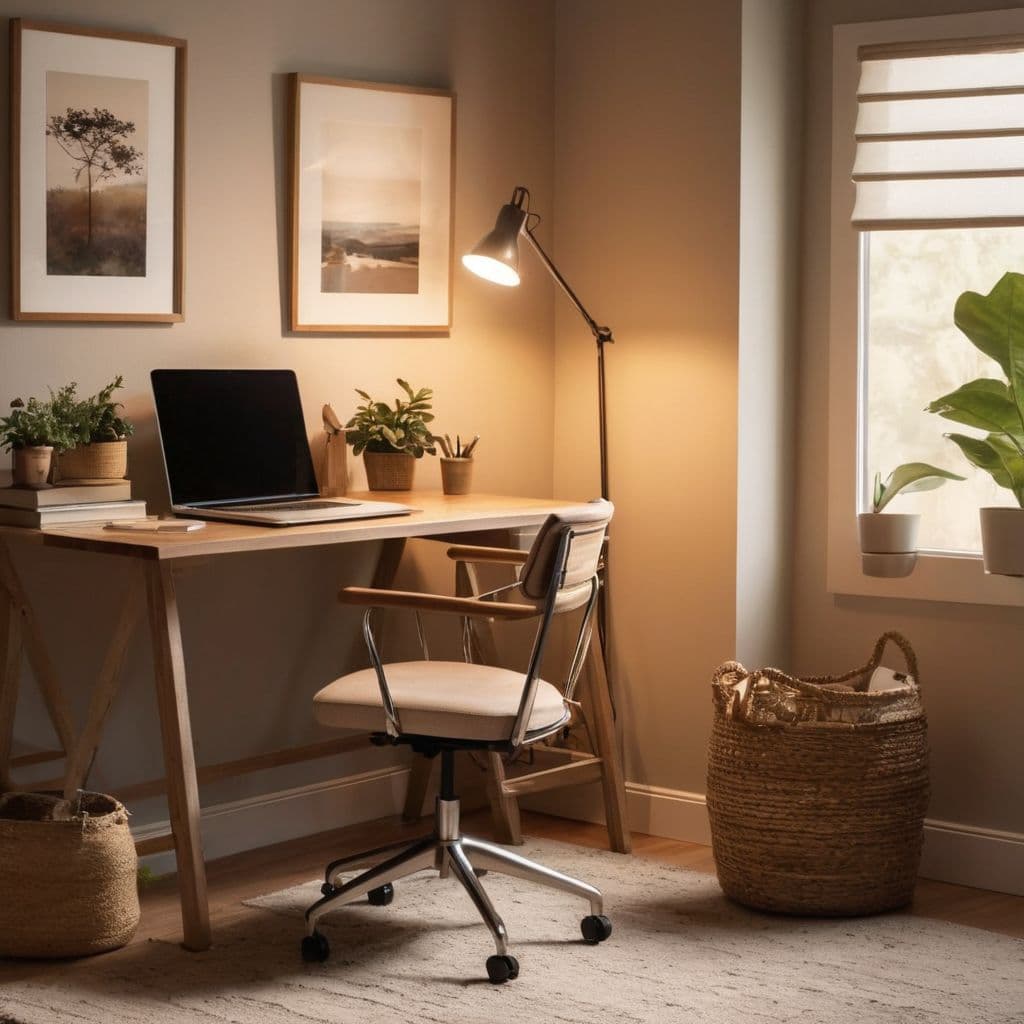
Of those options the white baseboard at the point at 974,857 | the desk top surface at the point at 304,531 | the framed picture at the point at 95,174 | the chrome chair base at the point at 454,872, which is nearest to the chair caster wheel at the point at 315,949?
the chrome chair base at the point at 454,872

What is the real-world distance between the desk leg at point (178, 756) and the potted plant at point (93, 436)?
0.97ft

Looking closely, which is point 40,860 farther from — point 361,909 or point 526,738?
point 526,738

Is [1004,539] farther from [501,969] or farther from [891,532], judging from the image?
[501,969]

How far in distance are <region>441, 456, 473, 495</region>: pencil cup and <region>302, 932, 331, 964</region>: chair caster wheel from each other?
1.26m

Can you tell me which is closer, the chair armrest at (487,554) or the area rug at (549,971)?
the area rug at (549,971)

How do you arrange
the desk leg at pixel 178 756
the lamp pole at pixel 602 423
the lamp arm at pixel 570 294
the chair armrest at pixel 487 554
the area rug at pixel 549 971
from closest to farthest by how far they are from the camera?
the area rug at pixel 549 971 → the desk leg at pixel 178 756 → the chair armrest at pixel 487 554 → the lamp arm at pixel 570 294 → the lamp pole at pixel 602 423

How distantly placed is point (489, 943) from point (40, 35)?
2.06 meters

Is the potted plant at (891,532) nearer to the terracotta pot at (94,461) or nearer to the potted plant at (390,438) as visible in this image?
the potted plant at (390,438)

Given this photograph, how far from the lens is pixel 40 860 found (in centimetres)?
299

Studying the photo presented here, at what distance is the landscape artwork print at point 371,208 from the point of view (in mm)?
3811

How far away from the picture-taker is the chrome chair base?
3066mm

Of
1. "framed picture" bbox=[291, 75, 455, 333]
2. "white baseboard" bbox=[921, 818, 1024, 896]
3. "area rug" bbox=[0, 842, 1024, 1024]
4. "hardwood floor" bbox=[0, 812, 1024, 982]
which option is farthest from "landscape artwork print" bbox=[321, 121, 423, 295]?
"white baseboard" bbox=[921, 818, 1024, 896]

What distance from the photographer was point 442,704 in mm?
2965

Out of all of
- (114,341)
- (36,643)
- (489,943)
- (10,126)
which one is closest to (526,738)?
(489,943)
